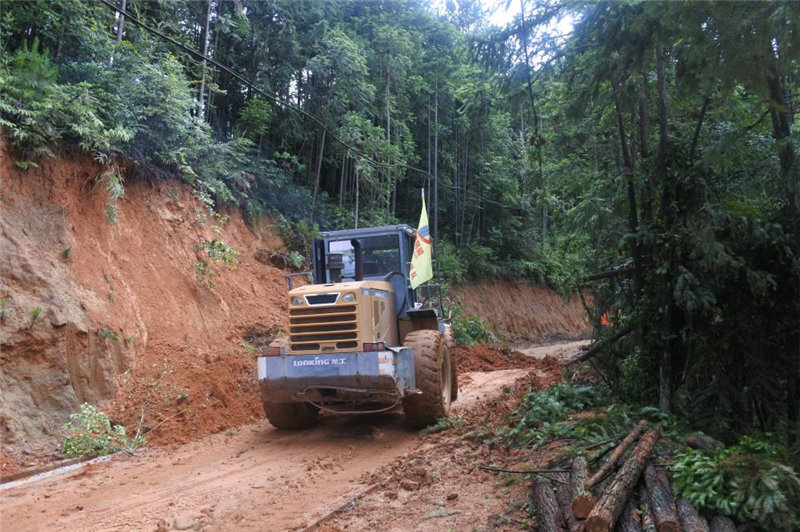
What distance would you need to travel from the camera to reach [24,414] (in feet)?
24.6

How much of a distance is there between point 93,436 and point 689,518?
6.99 m

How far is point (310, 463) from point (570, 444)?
2.93m

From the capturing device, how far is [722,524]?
413 cm

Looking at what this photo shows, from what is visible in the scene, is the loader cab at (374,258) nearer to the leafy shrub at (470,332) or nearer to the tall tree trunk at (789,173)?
the tall tree trunk at (789,173)

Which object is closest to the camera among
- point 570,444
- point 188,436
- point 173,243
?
point 570,444

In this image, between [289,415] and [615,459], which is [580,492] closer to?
[615,459]

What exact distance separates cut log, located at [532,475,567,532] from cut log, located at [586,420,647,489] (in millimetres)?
314

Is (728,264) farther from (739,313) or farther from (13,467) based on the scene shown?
(13,467)

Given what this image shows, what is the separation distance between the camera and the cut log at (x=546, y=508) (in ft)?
14.1

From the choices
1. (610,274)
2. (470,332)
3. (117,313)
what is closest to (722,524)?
(610,274)

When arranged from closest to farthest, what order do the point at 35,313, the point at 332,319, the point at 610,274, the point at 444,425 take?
1. the point at 332,319
2. the point at 444,425
3. the point at 35,313
4. the point at 610,274

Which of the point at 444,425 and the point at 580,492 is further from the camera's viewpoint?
the point at 444,425

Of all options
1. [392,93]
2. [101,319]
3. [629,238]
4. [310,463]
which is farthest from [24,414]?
[392,93]

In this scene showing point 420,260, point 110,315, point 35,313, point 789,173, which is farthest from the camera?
point 110,315
